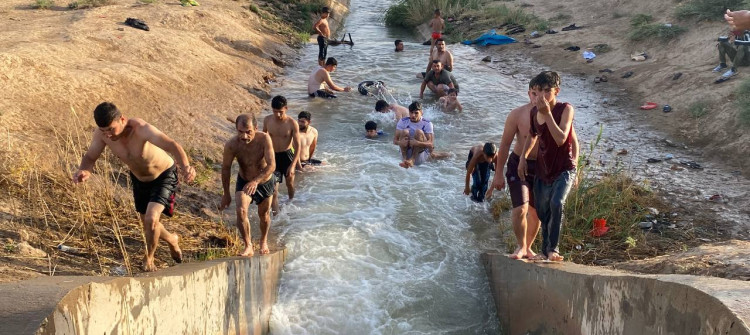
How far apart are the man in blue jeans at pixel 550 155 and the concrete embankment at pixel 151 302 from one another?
2.60 metres

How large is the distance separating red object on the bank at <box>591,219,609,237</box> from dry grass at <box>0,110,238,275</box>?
3913mm

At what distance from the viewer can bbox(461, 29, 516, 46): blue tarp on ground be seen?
1939 centimetres

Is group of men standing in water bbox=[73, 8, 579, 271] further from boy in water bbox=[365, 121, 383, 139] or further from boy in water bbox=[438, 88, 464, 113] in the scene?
boy in water bbox=[438, 88, 464, 113]

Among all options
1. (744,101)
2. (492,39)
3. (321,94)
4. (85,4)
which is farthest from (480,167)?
(492,39)

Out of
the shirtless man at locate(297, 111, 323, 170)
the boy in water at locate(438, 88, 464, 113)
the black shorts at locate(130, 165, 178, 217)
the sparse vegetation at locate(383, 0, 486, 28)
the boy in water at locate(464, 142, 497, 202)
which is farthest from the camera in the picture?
the sparse vegetation at locate(383, 0, 486, 28)

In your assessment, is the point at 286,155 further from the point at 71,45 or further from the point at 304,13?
the point at 304,13

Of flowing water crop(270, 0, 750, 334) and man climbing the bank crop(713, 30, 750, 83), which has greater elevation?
man climbing the bank crop(713, 30, 750, 83)

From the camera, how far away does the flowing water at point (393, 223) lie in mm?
6598

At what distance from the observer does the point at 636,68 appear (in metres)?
14.6

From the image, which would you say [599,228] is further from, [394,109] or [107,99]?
[107,99]

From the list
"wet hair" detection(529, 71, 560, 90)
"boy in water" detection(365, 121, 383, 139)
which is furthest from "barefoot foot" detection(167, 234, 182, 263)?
"boy in water" detection(365, 121, 383, 139)

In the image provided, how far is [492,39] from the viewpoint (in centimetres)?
1961

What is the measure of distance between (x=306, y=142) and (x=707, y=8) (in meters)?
10.8

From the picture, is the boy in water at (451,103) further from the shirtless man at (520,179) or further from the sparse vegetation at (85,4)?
the sparse vegetation at (85,4)
